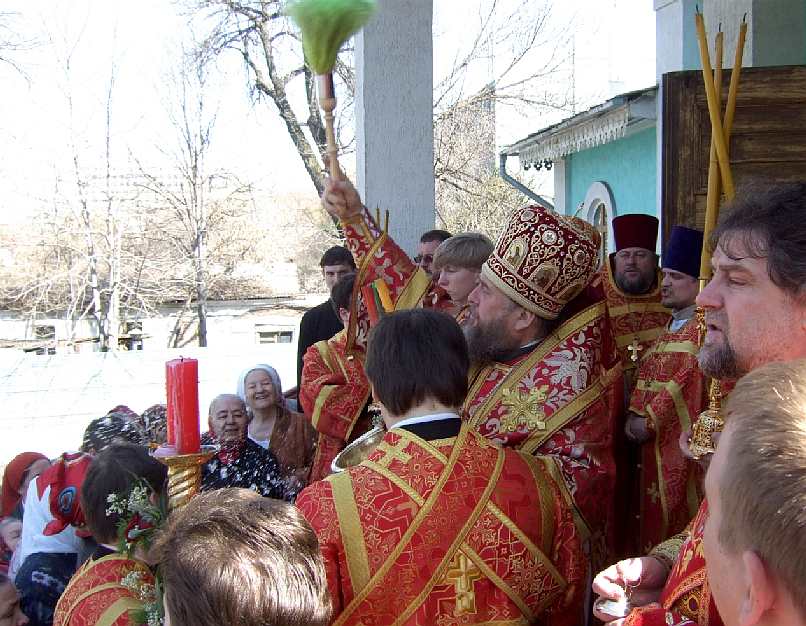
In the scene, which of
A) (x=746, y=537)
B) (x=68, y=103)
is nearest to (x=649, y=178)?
(x=746, y=537)

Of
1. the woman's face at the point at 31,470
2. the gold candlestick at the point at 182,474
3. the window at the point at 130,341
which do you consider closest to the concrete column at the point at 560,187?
the window at the point at 130,341

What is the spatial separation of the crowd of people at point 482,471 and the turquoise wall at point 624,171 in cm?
527

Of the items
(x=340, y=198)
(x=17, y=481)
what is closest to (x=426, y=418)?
(x=340, y=198)

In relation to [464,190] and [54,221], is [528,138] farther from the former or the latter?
[54,221]

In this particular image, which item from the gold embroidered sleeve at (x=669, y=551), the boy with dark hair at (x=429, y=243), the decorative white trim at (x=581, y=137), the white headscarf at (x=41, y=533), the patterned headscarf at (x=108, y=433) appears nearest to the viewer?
the gold embroidered sleeve at (x=669, y=551)

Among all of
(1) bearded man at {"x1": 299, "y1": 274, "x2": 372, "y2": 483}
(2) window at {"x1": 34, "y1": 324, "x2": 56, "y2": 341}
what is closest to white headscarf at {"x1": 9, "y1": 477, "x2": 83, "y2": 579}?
(1) bearded man at {"x1": 299, "y1": 274, "x2": 372, "y2": 483}

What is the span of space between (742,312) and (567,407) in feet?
2.95

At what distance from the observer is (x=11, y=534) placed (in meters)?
3.69

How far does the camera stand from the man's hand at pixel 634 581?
1.92m

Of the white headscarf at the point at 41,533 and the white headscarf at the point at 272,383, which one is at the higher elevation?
the white headscarf at the point at 272,383

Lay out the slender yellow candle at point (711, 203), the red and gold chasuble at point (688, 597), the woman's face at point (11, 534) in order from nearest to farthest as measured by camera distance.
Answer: the red and gold chasuble at point (688, 597), the slender yellow candle at point (711, 203), the woman's face at point (11, 534)

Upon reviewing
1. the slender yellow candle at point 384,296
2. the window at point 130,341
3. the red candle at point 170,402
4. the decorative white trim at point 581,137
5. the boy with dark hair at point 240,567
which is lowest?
the window at point 130,341

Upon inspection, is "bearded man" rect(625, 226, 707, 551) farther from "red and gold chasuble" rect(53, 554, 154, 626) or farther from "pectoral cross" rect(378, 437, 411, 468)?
"red and gold chasuble" rect(53, 554, 154, 626)

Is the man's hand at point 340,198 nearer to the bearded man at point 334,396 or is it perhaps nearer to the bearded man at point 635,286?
the bearded man at point 334,396
